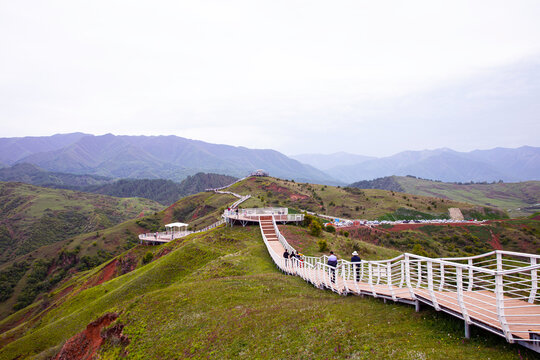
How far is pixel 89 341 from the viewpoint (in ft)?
59.9

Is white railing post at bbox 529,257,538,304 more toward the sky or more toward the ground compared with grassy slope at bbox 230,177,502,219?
more toward the sky

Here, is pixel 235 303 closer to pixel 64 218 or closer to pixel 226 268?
pixel 226 268

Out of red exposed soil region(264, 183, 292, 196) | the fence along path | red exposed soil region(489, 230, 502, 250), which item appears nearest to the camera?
the fence along path

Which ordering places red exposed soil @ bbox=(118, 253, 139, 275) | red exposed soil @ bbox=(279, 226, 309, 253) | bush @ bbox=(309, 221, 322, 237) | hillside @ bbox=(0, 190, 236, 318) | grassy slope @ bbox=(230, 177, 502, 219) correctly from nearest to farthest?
red exposed soil @ bbox=(279, 226, 309, 253), bush @ bbox=(309, 221, 322, 237), red exposed soil @ bbox=(118, 253, 139, 275), hillside @ bbox=(0, 190, 236, 318), grassy slope @ bbox=(230, 177, 502, 219)

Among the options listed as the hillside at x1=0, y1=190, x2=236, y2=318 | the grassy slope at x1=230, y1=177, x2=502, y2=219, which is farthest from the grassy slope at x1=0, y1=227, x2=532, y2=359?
the grassy slope at x1=230, y1=177, x2=502, y2=219

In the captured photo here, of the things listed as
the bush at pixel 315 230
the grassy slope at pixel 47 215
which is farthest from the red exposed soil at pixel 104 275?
the grassy slope at pixel 47 215

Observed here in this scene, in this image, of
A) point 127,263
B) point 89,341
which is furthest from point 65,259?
point 89,341

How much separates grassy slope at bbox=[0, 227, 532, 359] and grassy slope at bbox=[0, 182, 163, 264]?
126573 millimetres

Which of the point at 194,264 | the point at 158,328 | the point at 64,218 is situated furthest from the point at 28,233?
the point at 158,328

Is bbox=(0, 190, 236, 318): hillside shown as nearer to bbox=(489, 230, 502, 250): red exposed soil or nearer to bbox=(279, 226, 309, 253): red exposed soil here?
bbox=(279, 226, 309, 253): red exposed soil

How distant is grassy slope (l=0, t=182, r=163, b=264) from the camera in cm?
12431

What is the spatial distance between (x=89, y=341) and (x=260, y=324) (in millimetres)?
13484

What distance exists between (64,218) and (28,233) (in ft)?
73.6

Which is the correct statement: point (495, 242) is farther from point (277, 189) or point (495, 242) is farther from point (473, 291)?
point (473, 291)
